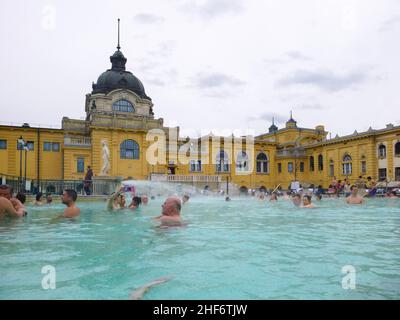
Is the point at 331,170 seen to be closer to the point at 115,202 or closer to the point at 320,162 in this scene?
the point at 320,162

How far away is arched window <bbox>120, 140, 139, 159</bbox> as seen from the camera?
4103 centimetres

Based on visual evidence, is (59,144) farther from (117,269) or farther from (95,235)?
(117,269)

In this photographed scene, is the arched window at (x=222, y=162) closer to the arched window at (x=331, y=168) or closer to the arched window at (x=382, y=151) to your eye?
the arched window at (x=331, y=168)

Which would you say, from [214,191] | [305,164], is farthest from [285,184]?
[214,191]

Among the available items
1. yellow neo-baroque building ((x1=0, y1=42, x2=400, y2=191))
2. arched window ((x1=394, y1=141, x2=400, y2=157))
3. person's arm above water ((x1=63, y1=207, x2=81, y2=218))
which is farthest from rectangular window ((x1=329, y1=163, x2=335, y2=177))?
person's arm above water ((x1=63, y1=207, x2=81, y2=218))

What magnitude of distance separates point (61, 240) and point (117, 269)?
279cm

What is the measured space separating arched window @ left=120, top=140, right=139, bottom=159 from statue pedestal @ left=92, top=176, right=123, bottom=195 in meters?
17.2

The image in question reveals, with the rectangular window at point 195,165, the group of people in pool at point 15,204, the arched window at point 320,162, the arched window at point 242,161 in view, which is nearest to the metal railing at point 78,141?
the rectangular window at point 195,165

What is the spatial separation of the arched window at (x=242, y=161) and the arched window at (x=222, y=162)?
1965 millimetres

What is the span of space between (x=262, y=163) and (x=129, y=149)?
2028cm

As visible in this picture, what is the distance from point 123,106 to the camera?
44.2m

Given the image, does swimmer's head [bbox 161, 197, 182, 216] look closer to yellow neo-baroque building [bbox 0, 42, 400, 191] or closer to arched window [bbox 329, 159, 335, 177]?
yellow neo-baroque building [bbox 0, 42, 400, 191]

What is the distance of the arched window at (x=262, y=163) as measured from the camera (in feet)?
165

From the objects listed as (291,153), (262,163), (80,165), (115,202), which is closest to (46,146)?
(80,165)
